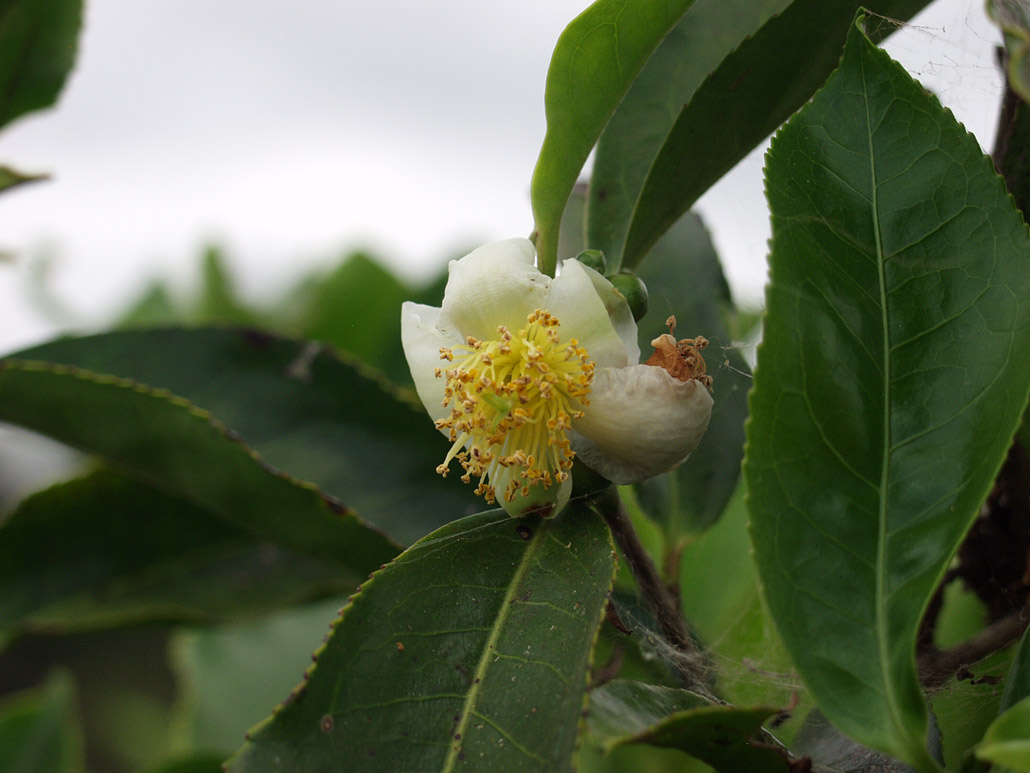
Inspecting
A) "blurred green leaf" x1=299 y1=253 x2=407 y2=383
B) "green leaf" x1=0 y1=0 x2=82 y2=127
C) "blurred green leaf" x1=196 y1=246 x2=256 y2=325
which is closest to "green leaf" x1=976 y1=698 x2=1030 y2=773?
"green leaf" x1=0 y1=0 x2=82 y2=127

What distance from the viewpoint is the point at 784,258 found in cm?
63

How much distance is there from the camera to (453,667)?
0.70 m

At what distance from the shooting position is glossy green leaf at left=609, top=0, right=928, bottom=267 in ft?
2.57

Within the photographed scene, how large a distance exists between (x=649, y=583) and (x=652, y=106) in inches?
19.2

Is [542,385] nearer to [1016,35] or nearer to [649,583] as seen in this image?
[649,583]

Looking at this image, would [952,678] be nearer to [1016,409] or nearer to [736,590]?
[1016,409]

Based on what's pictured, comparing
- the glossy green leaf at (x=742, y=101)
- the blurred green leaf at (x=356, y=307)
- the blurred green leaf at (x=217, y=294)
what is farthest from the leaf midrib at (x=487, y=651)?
the blurred green leaf at (x=217, y=294)

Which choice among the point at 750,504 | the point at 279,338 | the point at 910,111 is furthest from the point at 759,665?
the point at 279,338

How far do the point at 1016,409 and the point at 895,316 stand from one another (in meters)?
0.11

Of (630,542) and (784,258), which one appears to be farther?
(630,542)

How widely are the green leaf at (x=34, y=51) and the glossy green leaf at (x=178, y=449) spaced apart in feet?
1.50

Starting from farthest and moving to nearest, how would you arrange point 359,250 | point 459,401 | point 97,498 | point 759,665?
point 359,250 → point 97,498 → point 759,665 → point 459,401

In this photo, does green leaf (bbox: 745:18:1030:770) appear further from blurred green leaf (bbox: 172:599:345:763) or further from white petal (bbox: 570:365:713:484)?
blurred green leaf (bbox: 172:599:345:763)

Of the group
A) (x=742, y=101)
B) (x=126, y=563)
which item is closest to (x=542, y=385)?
(x=742, y=101)
